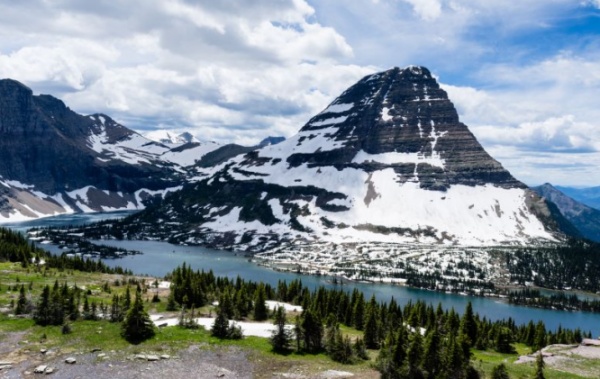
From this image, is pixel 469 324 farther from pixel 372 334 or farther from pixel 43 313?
pixel 43 313

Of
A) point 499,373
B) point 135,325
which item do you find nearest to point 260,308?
point 135,325

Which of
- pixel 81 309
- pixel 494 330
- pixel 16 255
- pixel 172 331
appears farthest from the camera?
pixel 16 255

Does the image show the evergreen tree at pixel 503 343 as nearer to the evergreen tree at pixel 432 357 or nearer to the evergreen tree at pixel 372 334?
the evergreen tree at pixel 372 334

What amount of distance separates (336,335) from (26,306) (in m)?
46.1

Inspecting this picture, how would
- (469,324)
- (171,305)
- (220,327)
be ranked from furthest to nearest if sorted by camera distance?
(171,305) < (469,324) < (220,327)

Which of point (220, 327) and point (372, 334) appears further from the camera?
point (372, 334)

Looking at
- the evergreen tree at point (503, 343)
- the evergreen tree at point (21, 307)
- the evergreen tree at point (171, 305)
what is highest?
the evergreen tree at point (21, 307)

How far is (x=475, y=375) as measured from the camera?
2283 inches

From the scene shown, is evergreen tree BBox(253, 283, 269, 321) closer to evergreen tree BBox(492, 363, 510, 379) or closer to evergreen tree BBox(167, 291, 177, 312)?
evergreen tree BBox(167, 291, 177, 312)

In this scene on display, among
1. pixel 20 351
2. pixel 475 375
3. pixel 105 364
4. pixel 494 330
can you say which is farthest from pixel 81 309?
pixel 494 330

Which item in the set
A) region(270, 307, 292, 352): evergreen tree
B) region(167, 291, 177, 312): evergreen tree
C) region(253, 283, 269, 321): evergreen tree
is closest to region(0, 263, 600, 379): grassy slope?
region(270, 307, 292, 352): evergreen tree

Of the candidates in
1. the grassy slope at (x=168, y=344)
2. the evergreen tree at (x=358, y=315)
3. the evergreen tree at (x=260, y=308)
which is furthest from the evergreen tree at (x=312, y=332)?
the evergreen tree at (x=358, y=315)

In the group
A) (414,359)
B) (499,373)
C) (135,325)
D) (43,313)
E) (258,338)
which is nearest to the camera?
(499,373)

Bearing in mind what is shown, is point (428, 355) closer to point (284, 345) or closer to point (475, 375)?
point (475, 375)
